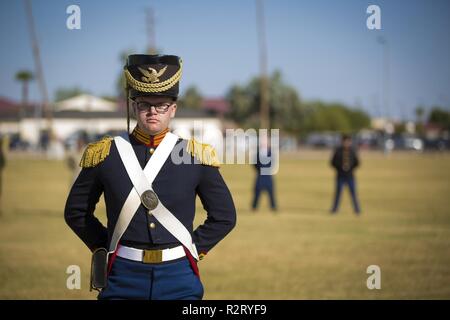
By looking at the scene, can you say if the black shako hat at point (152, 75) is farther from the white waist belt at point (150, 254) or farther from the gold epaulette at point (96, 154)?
the white waist belt at point (150, 254)

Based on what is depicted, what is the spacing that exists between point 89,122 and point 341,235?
89.8 meters

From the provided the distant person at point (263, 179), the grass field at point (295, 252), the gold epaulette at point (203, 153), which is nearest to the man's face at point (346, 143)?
the grass field at point (295, 252)

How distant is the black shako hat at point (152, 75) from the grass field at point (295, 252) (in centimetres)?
510

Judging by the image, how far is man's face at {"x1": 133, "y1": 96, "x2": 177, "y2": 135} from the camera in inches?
181

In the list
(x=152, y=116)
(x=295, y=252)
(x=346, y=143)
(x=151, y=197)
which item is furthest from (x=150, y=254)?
(x=346, y=143)

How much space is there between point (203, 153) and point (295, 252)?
858 centimetres

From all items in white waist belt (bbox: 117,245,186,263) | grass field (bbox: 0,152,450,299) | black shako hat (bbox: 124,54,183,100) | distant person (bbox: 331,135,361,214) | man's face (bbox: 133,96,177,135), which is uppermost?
black shako hat (bbox: 124,54,183,100)

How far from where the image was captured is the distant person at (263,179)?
2050 cm

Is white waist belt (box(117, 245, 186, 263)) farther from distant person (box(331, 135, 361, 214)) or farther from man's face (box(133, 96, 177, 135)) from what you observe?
distant person (box(331, 135, 361, 214))

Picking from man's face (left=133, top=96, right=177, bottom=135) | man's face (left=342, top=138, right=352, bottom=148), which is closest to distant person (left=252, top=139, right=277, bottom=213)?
man's face (left=342, top=138, right=352, bottom=148)

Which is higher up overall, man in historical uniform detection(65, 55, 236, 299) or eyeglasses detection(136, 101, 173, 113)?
eyeglasses detection(136, 101, 173, 113)

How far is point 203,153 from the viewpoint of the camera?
15.6 ft

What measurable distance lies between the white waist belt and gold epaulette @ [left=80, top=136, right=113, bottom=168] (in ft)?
1.72

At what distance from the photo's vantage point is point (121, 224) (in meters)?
4.59
